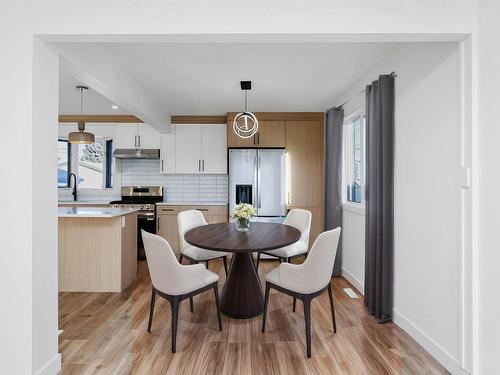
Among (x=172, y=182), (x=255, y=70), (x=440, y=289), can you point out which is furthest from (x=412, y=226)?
(x=172, y=182)

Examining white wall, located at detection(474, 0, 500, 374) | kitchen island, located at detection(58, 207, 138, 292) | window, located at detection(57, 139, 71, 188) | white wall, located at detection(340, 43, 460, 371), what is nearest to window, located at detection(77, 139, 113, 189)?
window, located at detection(57, 139, 71, 188)

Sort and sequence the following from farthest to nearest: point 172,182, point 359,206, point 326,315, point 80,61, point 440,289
A: 1. point 172,182
2. point 359,206
3. point 326,315
4. point 80,61
5. point 440,289

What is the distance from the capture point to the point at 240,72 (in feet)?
10.1

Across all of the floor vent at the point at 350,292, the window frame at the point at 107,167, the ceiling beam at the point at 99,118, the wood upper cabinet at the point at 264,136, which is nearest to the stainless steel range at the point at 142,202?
the window frame at the point at 107,167

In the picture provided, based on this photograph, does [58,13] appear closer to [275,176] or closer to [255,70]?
[255,70]

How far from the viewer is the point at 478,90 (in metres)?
1.71

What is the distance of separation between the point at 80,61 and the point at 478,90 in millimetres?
2703

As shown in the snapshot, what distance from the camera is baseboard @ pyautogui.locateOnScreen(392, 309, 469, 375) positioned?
1.86 m

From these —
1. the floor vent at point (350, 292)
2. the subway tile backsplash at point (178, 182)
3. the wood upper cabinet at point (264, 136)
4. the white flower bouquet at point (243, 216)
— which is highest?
the wood upper cabinet at point (264, 136)

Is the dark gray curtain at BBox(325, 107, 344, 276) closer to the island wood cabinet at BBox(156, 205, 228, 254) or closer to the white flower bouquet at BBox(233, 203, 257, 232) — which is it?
the white flower bouquet at BBox(233, 203, 257, 232)

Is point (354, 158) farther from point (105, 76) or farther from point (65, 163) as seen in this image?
point (65, 163)

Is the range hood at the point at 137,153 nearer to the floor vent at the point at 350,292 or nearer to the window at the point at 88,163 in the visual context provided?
the window at the point at 88,163

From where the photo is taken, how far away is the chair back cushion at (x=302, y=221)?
10.8 feet

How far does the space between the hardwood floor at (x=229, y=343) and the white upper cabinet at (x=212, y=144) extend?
8.74ft
